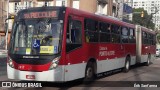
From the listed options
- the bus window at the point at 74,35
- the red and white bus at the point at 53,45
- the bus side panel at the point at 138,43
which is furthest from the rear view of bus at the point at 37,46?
the bus side panel at the point at 138,43

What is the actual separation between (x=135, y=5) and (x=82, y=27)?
8224 cm

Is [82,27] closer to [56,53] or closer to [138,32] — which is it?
[56,53]

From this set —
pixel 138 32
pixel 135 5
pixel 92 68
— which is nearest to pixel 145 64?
pixel 138 32

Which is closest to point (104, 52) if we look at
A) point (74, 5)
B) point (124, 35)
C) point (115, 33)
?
point (115, 33)

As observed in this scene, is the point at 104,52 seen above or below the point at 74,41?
below

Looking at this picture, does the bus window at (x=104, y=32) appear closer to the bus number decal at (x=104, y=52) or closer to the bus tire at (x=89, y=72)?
the bus number decal at (x=104, y=52)

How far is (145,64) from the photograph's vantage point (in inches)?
1019

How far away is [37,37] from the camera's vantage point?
454 inches

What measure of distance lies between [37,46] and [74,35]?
149 cm

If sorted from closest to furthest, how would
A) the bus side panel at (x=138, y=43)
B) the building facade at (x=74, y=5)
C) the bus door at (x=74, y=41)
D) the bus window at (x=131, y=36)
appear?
1. the bus door at (x=74, y=41)
2. the bus window at (x=131, y=36)
3. the bus side panel at (x=138, y=43)
4. the building facade at (x=74, y=5)

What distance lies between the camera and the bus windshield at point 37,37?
37.3 ft

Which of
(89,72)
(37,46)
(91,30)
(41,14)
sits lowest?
(89,72)

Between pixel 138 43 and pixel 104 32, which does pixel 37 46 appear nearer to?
pixel 104 32

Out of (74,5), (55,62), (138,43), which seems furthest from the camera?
(74,5)
